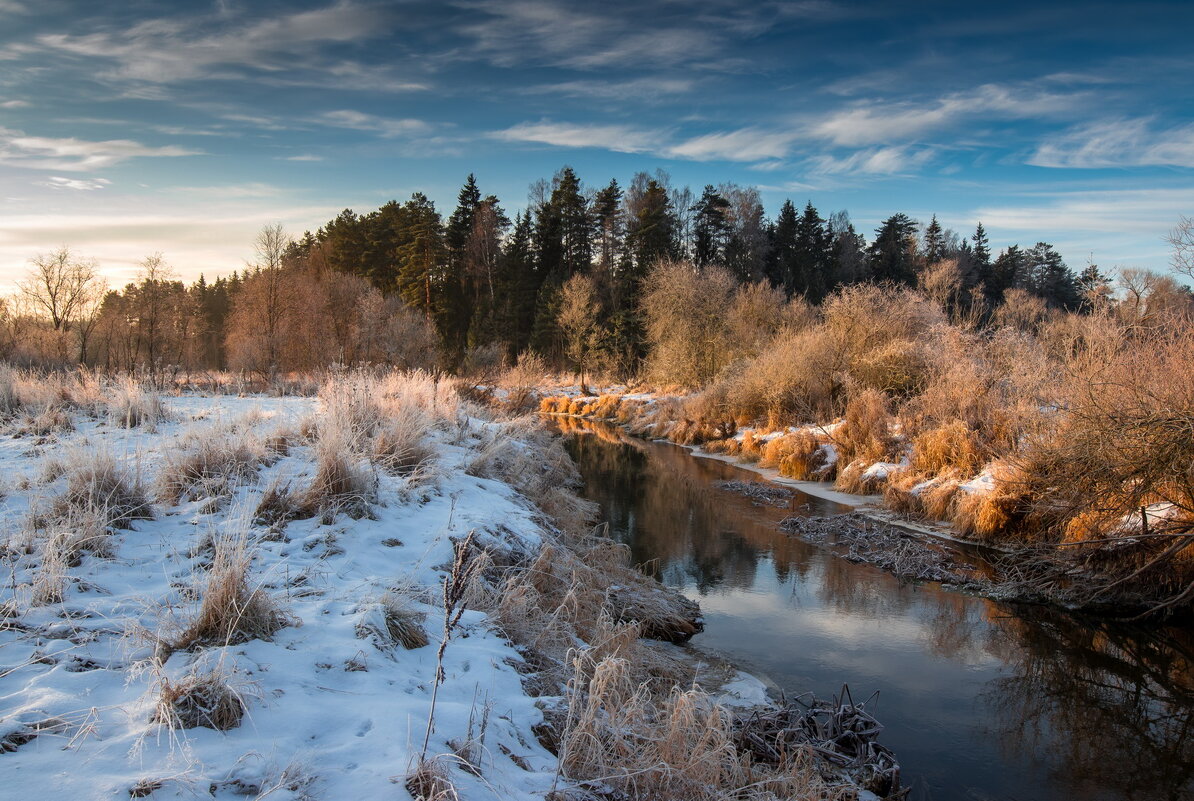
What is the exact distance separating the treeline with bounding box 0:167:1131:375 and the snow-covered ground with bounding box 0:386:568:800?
926 inches

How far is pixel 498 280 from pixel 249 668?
43.7 m

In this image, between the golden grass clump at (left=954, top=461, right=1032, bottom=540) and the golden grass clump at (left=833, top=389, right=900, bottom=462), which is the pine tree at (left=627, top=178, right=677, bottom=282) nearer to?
the golden grass clump at (left=833, top=389, right=900, bottom=462)

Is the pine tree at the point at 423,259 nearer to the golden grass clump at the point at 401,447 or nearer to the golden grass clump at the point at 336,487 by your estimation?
the golden grass clump at the point at 401,447

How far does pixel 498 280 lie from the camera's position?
148 feet

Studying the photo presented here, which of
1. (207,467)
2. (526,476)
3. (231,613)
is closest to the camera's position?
(231,613)

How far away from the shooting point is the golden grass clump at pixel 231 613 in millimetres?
3057

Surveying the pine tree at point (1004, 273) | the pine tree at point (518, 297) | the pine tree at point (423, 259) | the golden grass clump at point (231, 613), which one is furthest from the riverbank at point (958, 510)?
the pine tree at point (1004, 273)

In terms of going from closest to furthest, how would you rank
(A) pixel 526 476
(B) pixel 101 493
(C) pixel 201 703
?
(C) pixel 201 703
(B) pixel 101 493
(A) pixel 526 476

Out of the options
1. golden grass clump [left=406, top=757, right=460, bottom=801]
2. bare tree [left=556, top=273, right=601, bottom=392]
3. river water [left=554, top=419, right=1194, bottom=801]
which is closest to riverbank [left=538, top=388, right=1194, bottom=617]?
river water [left=554, top=419, right=1194, bottom=801]

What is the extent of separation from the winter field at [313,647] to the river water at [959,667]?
1.28 meters

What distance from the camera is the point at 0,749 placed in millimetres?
2117

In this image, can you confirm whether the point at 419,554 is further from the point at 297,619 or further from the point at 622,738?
the point at 622,738

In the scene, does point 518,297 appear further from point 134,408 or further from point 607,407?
point 134,408

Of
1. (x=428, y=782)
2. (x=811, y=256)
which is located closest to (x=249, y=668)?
(x=428, y=782)
